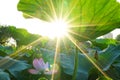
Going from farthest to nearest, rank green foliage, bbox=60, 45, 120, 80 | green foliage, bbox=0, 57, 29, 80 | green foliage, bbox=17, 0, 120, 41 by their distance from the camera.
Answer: green foliage, bbox=60, 45, 120, 80, green foliage, bbox=0, 57, 29, 80, green foliage, bbox=17, 0, 120, 41

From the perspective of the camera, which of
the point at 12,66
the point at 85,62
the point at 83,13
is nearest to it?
the point at 83,13

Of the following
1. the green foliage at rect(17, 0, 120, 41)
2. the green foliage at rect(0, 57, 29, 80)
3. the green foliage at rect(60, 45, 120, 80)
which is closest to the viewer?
the green foliage at rect(17, 0, 120, 41)

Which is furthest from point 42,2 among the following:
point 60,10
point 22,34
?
point 22,34

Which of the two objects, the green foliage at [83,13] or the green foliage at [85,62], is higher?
the green foliage at [83,13]

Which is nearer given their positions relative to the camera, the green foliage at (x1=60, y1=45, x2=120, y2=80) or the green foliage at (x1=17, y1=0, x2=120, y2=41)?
the green foliage at (x1=17, y1=0, x2=120, y2=41)

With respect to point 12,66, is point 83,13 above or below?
above

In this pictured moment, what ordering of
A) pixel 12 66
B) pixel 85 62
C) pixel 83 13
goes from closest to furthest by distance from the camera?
pixel 83 13 < pixel 12 66 < pixel 85 62

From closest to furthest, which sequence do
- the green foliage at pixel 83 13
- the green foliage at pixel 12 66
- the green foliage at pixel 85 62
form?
the green foliage at pixel 83 13, the green foliage at pixel 12 66, the green foliage at pixel 85 62

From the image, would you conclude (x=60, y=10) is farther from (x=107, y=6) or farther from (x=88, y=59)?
(x=88, y=59)
